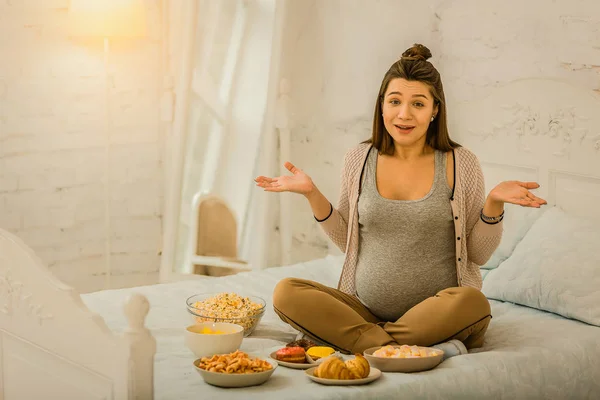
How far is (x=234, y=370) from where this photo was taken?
6.47 feet

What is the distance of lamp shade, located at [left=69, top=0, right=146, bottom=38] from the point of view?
3783mm

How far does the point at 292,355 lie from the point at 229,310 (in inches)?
Answer: 13.0

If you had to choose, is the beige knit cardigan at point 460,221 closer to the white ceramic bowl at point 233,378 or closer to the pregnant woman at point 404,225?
the pregnant woman at point 404,225

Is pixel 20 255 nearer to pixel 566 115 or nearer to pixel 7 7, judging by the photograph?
pixel 566 115

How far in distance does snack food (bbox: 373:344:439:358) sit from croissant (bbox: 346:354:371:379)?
0.36 ft

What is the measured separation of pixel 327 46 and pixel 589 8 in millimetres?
1451

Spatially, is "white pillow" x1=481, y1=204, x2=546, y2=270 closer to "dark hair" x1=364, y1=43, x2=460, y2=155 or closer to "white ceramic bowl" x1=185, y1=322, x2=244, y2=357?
"dark hair" x1=364, y1=43, x2=460, y2=155

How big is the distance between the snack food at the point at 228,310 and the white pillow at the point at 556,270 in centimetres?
82

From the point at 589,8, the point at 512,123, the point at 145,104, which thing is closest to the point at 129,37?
the point at 145,104

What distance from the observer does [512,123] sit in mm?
3088

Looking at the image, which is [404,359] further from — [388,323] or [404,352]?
[388,323]

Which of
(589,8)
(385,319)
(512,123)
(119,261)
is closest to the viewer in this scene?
(385,319)

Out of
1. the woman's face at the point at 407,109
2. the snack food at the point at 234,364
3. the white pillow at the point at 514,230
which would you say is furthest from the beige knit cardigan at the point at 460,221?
the snack food at the point at 234,364

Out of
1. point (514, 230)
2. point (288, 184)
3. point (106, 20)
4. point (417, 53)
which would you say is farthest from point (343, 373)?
point (106, 20)
